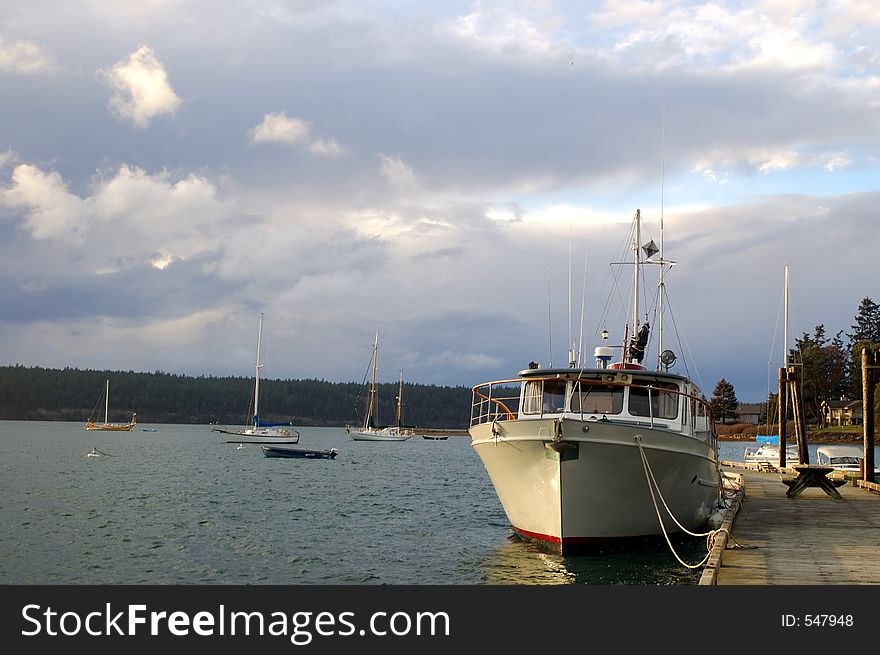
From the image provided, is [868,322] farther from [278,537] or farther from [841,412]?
[278,537]

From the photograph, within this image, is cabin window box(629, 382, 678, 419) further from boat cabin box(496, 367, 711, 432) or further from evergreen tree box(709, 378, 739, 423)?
evergreen tree box(709, 378, 739, 423)

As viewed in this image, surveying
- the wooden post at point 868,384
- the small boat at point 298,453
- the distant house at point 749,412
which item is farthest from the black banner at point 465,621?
the distant house at point 749,412

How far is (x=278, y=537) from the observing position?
24.6 metres

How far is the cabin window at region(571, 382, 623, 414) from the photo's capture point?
20000 mm

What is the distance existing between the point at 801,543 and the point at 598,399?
5.33 meters

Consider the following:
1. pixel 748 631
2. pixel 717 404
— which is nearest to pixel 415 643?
pixel 748 631

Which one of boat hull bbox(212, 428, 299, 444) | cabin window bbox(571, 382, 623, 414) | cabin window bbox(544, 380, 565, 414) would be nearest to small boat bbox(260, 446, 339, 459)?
boat hull bbox(212, 428, 299, 444)

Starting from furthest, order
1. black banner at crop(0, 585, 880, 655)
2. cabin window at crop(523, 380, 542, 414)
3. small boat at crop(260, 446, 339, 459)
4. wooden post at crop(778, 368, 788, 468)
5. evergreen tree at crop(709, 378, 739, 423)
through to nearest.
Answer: evergreen tree at crop(709, 378, 739, 423) → small boat at crop(260, 446, 339, 459) → wooden post at crop(778, 368, 788, 468) → cabin window at crop(523, 380, 542, 414) → black banner at crop(0, 585, 880, 655)

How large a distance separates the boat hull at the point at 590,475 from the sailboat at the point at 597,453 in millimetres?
21

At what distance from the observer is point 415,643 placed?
10562 mm

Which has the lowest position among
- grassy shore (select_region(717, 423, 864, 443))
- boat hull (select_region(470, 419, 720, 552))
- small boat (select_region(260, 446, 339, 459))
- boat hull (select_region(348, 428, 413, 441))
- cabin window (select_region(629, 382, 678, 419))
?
boat hull (select_region(348, 428, 413, 441))

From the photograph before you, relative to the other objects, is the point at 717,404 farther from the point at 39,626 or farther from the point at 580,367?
the point at 39,626

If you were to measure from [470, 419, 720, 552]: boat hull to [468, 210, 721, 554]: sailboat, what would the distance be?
0.02 metres

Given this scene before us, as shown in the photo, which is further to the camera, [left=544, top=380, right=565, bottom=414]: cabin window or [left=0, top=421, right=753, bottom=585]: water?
[left=544, top=380, right=565, bottom=414]: cabin window
